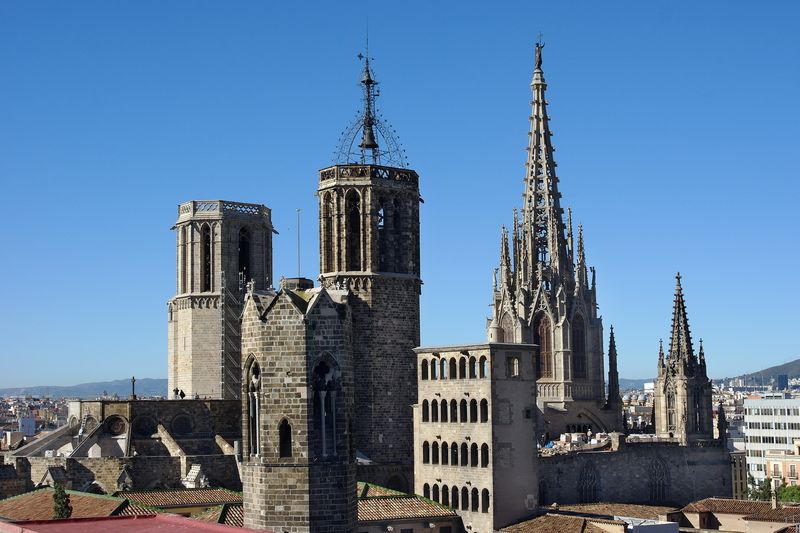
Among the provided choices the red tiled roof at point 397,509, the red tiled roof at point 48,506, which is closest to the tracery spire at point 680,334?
Result: the red tiled roof at point 397,509

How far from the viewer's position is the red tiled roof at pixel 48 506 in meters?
47.1

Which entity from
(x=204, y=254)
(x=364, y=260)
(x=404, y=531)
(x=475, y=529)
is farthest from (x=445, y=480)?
(x=204, y=254)

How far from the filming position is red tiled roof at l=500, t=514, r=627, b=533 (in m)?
53.7

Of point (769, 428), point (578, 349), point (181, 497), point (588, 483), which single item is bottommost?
point (588, 483)

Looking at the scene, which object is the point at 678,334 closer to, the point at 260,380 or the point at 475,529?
the point at 475,529

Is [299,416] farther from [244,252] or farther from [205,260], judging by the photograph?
[244,252]

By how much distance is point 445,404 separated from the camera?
202 ft

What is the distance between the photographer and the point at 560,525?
183 ft

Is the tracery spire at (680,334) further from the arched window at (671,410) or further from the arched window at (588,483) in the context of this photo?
the arched window at (588,483)

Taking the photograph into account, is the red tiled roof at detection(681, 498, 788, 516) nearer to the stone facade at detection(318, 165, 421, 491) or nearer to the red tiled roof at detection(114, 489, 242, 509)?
the stone facade at detection(318, 165, 421, 491)

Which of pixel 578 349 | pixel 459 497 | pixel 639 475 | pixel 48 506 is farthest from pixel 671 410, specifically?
pixel 48 506

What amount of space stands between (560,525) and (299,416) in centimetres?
2523

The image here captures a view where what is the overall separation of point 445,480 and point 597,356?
30.4m

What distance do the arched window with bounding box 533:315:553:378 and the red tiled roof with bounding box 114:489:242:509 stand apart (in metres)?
35.0
